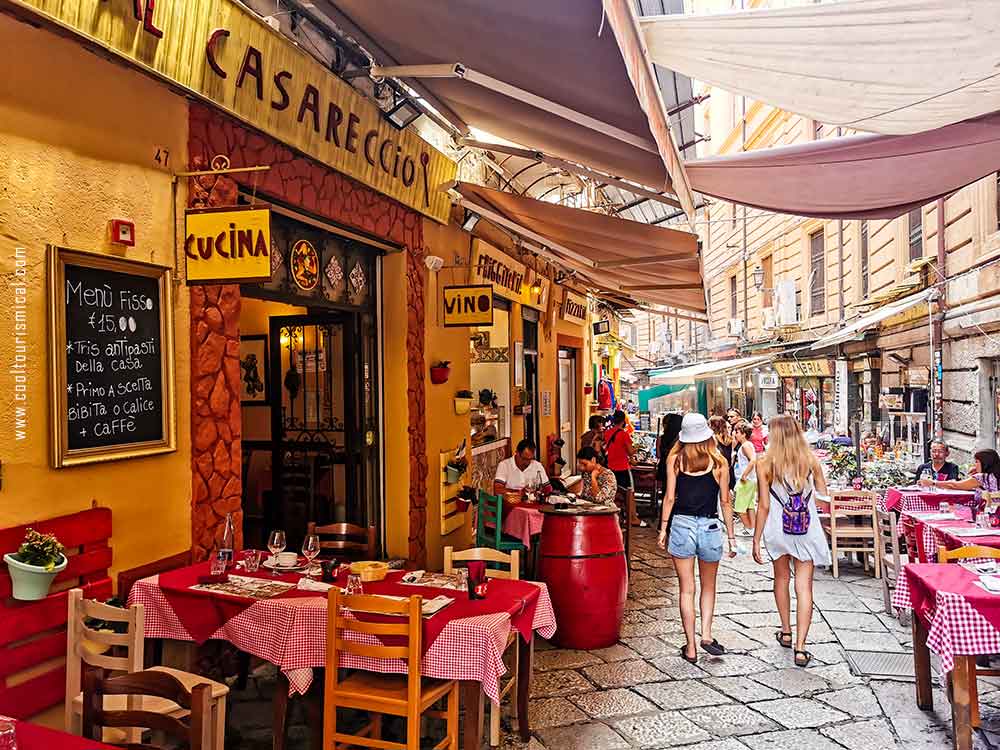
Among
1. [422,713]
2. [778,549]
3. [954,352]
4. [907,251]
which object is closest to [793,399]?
[907,251]

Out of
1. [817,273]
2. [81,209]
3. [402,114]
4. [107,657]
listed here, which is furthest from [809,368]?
[107,657]

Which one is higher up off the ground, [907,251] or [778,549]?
[907,251]

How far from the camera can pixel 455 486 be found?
762 cm

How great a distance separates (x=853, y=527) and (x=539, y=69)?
234 inches

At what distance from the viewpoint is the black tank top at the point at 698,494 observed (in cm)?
539

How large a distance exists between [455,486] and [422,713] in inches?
166

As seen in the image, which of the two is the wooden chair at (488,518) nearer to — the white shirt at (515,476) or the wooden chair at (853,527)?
the white shirt at (515,476)

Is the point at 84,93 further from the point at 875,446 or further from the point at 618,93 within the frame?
the point at 875,446

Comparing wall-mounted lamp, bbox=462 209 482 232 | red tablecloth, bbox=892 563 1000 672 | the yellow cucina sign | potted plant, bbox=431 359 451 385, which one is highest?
wall-mounted lamp, bbox=462 209 482 232

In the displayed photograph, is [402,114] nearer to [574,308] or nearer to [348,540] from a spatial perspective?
[348,540]

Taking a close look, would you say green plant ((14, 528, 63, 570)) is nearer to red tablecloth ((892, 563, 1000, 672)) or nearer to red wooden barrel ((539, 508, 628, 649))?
red wooden barrel ((539, 508, 628, 649))

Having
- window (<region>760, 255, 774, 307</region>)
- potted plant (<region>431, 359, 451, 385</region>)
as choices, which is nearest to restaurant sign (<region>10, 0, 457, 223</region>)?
potted plant (<region>431, 359, 451, 385</region>)

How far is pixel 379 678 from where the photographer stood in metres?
3.57

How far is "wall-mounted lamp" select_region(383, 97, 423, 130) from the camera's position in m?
5.90
